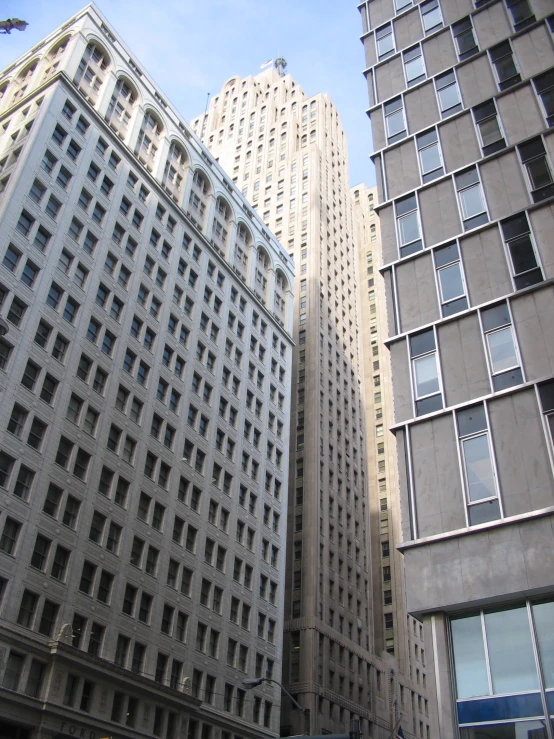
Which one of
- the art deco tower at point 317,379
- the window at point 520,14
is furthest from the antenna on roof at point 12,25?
the art deco tower at point 317,379

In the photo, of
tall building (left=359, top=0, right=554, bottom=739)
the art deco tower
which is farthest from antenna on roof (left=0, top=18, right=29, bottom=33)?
the art deco tower

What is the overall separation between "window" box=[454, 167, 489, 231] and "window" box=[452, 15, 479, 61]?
28.9 feet

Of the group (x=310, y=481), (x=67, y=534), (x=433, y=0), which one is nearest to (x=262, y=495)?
(x=310, y=481)

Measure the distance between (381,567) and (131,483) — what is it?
5276 cm

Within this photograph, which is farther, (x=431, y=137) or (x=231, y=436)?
(x=231, y=436)

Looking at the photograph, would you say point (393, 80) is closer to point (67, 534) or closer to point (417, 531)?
point (417, 531)

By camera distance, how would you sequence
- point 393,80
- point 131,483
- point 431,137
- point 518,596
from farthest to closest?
point 131,483, point 393,80, point 431,137, point 518,596

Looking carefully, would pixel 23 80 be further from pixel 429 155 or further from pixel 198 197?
pixel 429 155

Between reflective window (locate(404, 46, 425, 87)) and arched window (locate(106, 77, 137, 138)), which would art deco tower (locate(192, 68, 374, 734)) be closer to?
arched window (locate(106, 77, 137, 138))

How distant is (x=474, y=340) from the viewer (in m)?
29.5

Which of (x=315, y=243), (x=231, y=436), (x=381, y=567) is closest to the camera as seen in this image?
(x=231, y=436)

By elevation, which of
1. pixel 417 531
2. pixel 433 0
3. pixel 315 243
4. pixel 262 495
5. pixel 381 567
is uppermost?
pixel 315 243

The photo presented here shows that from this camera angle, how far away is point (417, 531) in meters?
27.0

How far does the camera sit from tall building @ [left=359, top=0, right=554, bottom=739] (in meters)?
23.6
